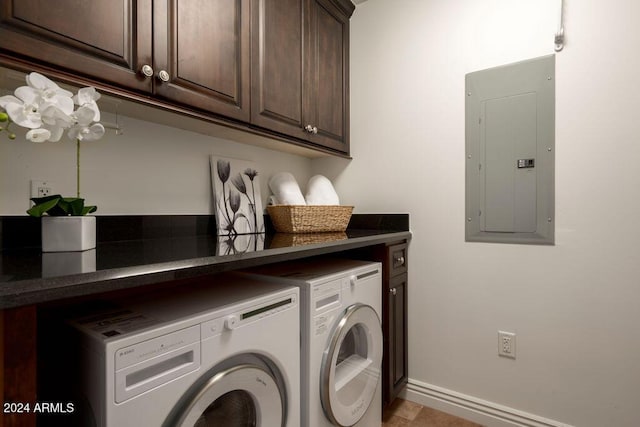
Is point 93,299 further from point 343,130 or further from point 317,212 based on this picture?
point 343,130

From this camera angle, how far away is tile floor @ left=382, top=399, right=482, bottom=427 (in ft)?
5.69

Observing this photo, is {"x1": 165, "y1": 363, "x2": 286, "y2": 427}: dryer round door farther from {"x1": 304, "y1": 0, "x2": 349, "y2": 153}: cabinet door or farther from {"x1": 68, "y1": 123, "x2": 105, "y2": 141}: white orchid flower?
{"x1": 304, "y1": 0, "x2": 349, "y2": 153}: cabinet door

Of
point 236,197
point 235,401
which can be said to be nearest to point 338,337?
point 235,401

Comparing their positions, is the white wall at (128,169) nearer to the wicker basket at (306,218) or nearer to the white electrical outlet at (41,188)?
the white electrical outlet at (41,188)

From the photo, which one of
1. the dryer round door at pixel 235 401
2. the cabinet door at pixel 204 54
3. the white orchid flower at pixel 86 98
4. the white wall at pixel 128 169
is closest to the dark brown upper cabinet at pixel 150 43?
the cabinet door at pixel 204 54

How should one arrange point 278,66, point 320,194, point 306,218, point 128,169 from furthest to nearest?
point 320,194, point 306,218, point 278,66, point 128,169

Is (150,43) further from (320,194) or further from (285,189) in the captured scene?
(320,194)

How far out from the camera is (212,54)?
1.31 meters

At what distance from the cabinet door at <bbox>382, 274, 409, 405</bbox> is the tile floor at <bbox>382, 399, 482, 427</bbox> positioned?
0.12m

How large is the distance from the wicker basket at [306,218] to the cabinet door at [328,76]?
16.4 inches

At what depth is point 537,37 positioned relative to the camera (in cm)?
160

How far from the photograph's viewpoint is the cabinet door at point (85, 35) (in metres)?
0.83

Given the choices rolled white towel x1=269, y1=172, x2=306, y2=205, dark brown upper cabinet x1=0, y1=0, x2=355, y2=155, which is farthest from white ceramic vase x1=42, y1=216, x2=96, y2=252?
rolled white towel x1=269, y1=172, x2=306, y2=205

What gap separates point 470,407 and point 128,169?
2075mm
